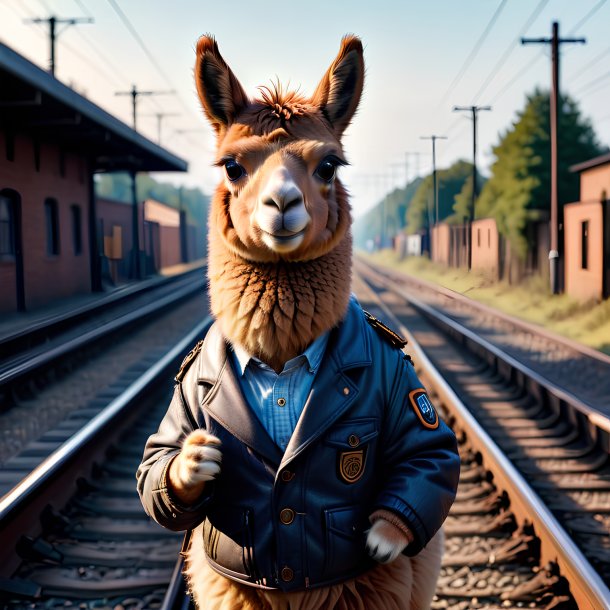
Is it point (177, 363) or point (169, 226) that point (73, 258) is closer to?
point (177, 363)

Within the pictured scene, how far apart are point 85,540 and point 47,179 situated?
5.75 metres

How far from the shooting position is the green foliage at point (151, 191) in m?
38.8

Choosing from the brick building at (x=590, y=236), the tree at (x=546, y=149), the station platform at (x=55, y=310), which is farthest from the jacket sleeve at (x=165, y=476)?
the tree at (x=546, y=149)

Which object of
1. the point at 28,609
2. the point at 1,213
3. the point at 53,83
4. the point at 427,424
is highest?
the point at 53,83

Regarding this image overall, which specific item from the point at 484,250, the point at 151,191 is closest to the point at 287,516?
the point at 484,250

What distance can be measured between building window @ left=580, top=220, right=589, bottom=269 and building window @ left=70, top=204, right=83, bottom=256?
11.7 meters

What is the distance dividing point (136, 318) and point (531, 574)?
11510 millimetres

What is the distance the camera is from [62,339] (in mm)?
10602

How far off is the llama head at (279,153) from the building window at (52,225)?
739cm

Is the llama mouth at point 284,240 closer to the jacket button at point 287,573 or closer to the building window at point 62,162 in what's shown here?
the jacket button at point 287,573

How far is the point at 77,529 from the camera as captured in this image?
15.2 ft

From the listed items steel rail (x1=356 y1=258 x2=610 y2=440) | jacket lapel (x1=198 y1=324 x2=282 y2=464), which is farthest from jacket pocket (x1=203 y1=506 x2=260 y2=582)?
steel rail (x1=356 y1=258 x2=610 y2=440)

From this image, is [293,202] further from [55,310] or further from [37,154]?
[55,310]

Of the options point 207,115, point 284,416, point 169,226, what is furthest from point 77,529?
point 169,226
